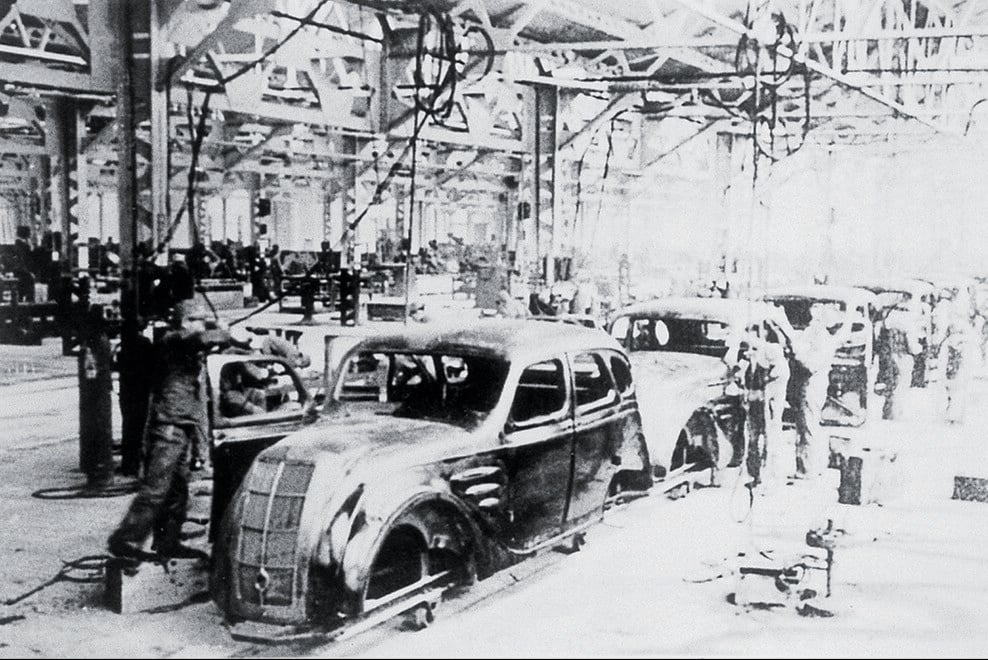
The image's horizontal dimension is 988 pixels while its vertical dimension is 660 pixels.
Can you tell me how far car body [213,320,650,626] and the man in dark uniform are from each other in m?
0.87

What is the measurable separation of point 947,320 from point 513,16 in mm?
7274

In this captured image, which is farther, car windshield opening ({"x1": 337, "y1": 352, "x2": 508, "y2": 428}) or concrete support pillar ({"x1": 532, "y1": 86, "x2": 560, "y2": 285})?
concrete support pillar ({"x1": 532, "y1": 86, "x2": 560, "y2": 285})

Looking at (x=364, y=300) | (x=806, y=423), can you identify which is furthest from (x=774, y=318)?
(x=364, y=300)

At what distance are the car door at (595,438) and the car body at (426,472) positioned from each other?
0.05ft

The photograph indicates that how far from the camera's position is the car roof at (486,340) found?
638cm

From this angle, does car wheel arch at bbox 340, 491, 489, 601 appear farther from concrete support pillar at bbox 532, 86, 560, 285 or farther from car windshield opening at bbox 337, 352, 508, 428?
concrete support pillar at bbox 532, 86, 560, 285

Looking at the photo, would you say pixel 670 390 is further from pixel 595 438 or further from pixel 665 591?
pixel 665 591

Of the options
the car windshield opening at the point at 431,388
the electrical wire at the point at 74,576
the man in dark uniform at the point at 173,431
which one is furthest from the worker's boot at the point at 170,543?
the car windshield opening at the point at 431,388

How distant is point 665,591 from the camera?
20.6ft

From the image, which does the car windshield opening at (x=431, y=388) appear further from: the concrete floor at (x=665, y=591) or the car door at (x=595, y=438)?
the concrete floor at (x=665, y=591)

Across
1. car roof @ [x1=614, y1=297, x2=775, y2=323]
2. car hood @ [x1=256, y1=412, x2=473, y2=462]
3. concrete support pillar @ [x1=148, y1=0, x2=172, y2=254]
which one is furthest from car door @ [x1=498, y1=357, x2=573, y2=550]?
concrete support pillar @ [x1=148, y1=0, x2=172, y2=254]

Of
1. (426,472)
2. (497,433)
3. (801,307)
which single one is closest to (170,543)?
(426,472)

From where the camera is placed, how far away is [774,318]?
993cm

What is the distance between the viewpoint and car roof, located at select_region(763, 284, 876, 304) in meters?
12.3
